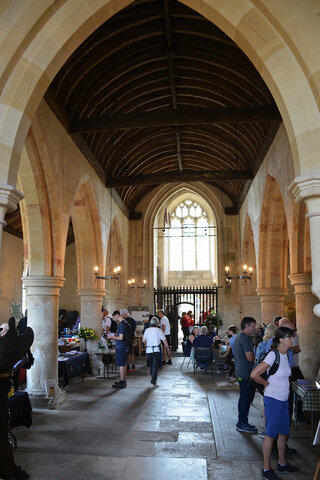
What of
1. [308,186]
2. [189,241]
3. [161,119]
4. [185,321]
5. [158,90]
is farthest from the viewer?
[189,241]

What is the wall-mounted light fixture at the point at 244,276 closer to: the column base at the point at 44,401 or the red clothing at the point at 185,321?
the red clothing at the point at 185,321

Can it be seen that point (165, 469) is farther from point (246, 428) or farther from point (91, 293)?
point (91, 293)

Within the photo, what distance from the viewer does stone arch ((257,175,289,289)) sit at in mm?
10125

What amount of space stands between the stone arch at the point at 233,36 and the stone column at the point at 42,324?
3.74 m

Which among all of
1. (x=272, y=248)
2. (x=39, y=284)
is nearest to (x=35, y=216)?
(x=39, y=284)

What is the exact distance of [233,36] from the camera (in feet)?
12.1

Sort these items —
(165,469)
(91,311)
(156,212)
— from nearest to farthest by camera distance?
(165,469)
(91,311)
(156,212)

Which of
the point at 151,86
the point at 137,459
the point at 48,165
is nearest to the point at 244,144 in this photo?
the point at 151,86

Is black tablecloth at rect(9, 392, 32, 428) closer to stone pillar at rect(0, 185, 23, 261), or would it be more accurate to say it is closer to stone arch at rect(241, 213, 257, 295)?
stone pillar at rect(0, 185, 23, 261)

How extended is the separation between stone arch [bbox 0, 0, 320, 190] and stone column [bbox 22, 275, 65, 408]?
3742 millimetres

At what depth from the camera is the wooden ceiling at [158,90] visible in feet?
23.0

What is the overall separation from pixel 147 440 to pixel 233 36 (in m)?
3.98

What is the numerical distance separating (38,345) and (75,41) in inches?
185

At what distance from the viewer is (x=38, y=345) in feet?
22.5
